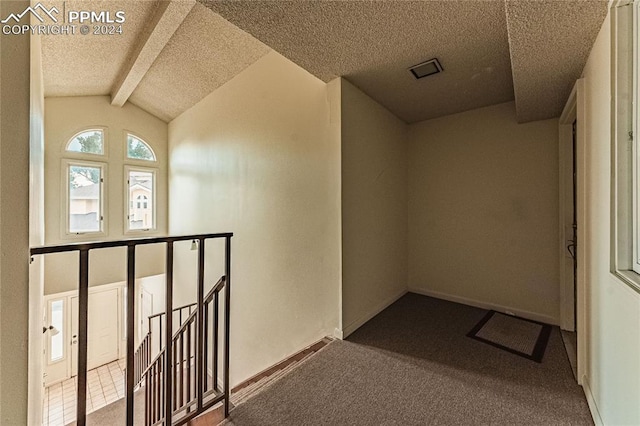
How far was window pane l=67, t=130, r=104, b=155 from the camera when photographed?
480 cm

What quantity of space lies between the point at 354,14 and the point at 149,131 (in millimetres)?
5585

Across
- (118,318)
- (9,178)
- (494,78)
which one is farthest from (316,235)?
(118,318)

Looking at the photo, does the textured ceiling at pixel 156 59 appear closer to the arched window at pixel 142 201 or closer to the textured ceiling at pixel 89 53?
the textured ceiling at pixel 89 53

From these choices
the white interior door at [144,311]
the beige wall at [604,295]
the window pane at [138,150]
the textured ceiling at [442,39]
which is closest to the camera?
the beige wall at [604,295]

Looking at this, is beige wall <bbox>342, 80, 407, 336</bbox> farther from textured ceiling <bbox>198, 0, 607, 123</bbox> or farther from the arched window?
the arched window

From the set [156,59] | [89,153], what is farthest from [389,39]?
[89,153]

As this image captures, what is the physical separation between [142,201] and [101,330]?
112 inches

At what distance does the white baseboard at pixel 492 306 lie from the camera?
2.60 m

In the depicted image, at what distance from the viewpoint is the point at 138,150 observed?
5.47m

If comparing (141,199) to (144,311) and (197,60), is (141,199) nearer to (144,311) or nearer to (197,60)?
(144,311)

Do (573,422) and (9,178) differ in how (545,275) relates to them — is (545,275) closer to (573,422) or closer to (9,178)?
(573,422)

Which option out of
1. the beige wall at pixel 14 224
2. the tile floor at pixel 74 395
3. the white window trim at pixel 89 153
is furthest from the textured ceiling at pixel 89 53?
the tile floor at pixel 74 395

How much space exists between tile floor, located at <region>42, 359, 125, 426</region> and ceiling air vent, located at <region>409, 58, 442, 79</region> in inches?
264

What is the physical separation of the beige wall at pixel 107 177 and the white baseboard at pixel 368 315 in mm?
5040
